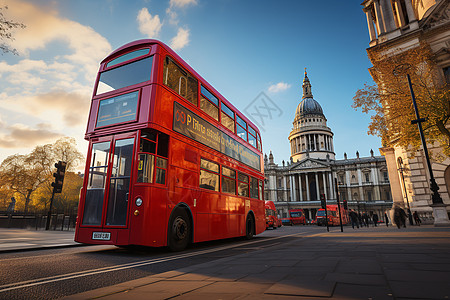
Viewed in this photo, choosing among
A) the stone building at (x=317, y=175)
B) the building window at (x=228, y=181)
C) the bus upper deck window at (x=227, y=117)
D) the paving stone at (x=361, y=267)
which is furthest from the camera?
the stone building at (x=317, y=175)

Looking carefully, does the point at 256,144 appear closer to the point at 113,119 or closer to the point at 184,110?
the point at 184,110

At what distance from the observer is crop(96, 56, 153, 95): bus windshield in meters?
6.92

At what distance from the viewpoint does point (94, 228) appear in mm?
6277

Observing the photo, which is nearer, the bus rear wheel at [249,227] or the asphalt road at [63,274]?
the asphalt road at [63,274]

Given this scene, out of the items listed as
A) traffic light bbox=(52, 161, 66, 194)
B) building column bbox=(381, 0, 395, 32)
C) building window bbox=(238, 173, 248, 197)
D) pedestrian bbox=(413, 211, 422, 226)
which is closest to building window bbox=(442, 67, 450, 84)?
building column bbox=(381, 0, 395, 32)

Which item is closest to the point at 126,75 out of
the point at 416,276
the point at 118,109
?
the point at 118,109

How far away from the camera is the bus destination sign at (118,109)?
6.69m

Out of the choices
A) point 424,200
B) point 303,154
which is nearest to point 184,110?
point 424,200

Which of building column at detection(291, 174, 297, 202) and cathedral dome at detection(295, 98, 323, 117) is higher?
cathedral dome at detection(295, 98, 323, 117)

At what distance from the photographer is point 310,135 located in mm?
83938

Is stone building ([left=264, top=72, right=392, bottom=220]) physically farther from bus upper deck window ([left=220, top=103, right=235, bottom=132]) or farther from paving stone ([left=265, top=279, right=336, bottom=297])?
paving stone ([left=265, top=279, right=336, bottom=297])

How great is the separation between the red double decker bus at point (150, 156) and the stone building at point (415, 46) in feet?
46.7

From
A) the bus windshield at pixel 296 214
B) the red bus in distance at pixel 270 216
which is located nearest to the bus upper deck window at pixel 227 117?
the red bus in distance at pixel 270 216

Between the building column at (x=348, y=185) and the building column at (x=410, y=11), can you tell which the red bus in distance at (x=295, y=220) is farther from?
the building column at (x=410, y=11)
